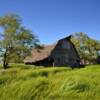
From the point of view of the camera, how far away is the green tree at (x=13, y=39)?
33.7 meters

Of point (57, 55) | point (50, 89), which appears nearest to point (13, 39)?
point (57, 55)

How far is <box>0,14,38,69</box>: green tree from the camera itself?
33.7 meters

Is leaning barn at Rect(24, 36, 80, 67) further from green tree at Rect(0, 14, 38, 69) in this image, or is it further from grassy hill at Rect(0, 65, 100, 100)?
grassy hill at Rect(0, 65, 100, 100)

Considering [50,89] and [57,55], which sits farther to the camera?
[57,55]

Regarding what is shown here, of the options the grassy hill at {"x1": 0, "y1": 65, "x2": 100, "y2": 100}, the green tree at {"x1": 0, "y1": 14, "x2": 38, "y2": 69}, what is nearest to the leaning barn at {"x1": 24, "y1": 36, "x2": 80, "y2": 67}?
the green tree at {"x1": 0, "y1": 14, "x2": 38, "y2": 69}

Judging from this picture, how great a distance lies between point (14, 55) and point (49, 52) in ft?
28.0

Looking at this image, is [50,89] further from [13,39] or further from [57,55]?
[57,55]

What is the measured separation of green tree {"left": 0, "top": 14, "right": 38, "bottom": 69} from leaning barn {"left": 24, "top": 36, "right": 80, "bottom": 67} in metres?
5.28

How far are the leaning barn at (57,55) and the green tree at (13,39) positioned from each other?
208 inches

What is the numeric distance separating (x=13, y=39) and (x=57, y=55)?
479 inches

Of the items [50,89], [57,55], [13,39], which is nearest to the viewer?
[50,89]

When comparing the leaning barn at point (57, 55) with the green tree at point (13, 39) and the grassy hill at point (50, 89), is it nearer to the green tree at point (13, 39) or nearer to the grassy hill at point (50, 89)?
the green tree at point (13, 39)

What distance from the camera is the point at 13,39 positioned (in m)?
34.0

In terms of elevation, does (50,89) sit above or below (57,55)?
below
